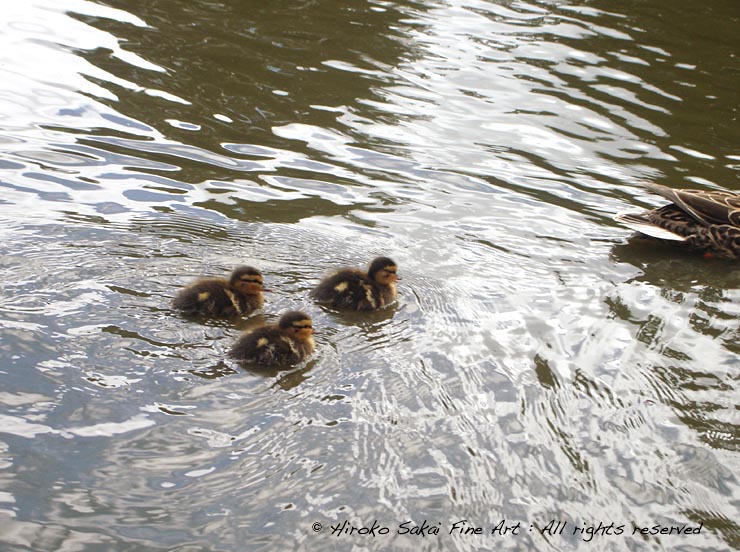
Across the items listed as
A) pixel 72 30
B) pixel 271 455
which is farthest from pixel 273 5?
pixel 271 455

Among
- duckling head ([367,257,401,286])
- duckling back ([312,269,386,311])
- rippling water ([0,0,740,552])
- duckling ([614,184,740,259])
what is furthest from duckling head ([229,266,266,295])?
duckling ([614,184,740,259])

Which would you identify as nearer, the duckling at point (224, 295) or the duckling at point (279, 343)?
the duckling at point (279, 343)

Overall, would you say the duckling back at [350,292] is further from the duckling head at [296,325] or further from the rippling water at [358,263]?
the duckling head at [296,325]

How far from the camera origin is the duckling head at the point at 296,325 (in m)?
3.65

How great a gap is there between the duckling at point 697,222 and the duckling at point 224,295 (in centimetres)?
230

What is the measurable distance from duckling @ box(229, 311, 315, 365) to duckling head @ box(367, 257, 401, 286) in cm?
56

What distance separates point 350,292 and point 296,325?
46 cm

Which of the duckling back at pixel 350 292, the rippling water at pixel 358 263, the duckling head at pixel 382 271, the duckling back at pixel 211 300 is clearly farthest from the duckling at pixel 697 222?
the duckling back at pixel 211 300

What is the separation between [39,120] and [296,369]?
126 inches

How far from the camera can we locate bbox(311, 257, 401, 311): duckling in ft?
→ 13.2

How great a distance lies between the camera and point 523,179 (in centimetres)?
597

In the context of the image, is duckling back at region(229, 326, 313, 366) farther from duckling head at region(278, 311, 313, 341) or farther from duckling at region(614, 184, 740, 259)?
duckling at region(614, 184, 740, 259)

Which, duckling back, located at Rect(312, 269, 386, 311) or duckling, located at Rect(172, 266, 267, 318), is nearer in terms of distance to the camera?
duckling, located at Rect(172, 266, 267, 318)

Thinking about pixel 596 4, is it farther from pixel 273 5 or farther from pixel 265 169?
pixel 265 169
